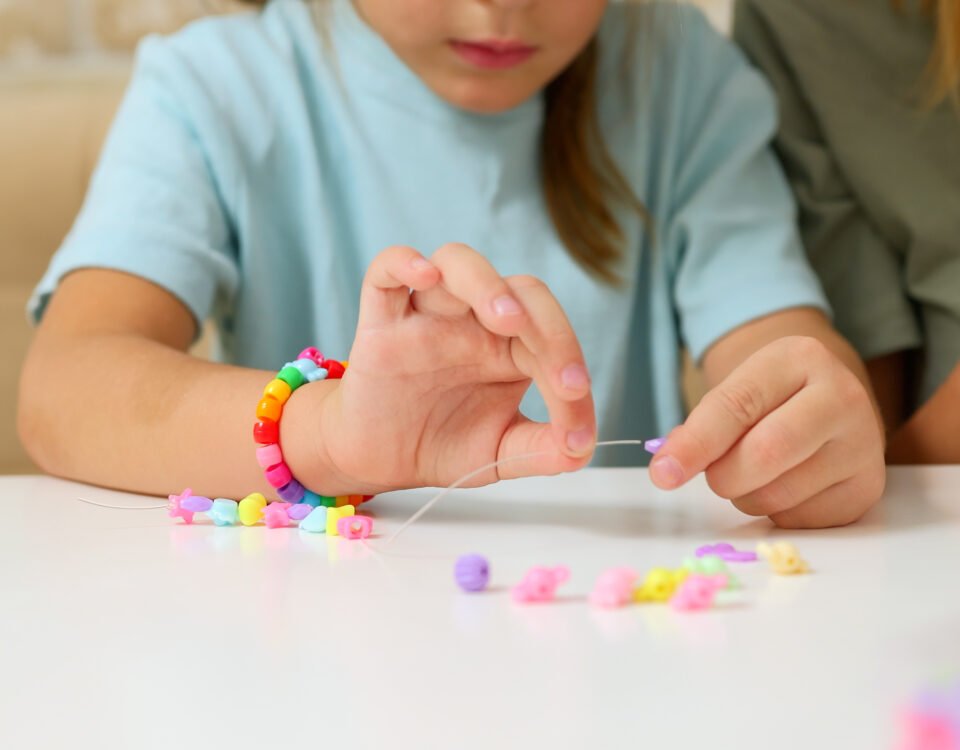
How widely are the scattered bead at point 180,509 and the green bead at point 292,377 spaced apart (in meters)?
0.09

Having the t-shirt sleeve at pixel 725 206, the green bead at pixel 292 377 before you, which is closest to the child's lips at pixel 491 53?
the t-shirt sleeve at pixel 725 206

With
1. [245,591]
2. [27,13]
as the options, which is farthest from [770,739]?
[27,13]

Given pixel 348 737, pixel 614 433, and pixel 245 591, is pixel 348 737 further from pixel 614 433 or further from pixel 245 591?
pixel 614 433

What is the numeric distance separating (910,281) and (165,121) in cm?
70

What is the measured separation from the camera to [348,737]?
1.01 feet

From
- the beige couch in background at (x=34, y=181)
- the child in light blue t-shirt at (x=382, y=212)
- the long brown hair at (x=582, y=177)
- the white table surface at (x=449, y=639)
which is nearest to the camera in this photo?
the white table surface at (x=449, y=639)

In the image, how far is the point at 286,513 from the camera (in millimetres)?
599

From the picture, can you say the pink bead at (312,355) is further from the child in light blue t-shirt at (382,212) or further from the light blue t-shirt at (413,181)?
the light blue t-shirt at (413,181)

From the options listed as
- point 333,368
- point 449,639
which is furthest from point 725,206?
point 449,639

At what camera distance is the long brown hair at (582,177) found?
1018 millimetres

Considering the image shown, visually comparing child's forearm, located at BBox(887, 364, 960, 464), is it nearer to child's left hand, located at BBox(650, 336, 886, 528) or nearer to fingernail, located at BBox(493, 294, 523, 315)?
child's left hand, located at BBox(650, 336, 886, 528)

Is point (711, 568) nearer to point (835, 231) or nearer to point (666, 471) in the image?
point (666, 471)

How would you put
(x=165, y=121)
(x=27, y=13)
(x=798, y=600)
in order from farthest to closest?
(x=27, y=13) < (x=165, y=121) < (x=798, y=600)

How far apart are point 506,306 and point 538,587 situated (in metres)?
0.13
